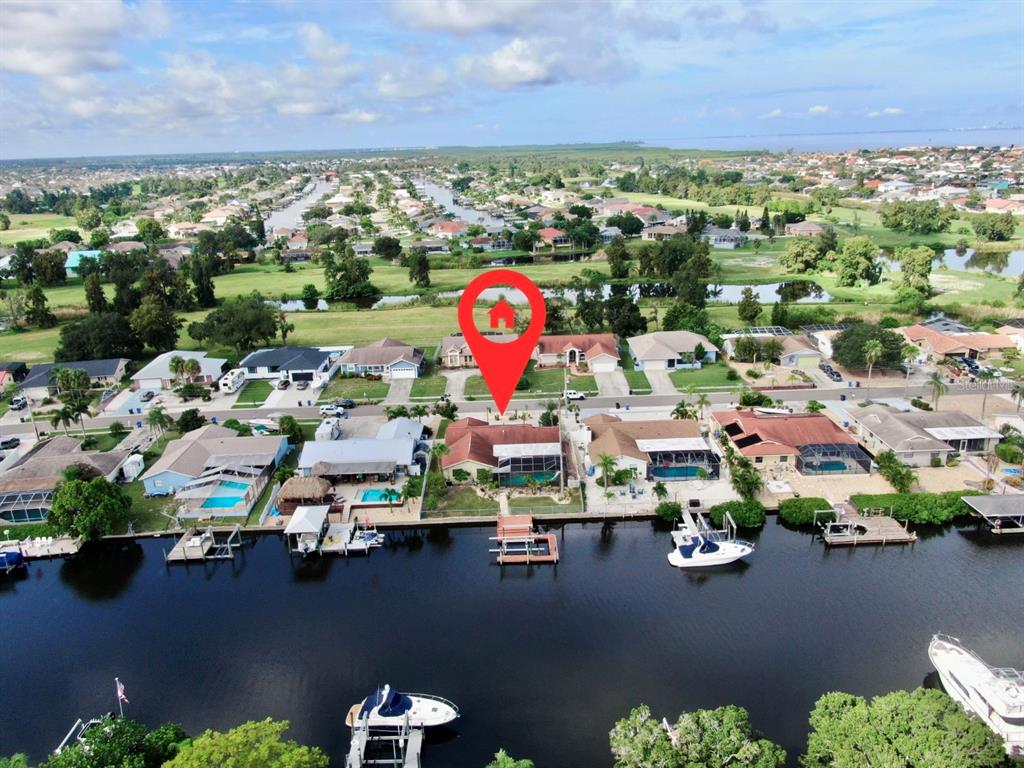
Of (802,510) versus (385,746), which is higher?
(802,510)

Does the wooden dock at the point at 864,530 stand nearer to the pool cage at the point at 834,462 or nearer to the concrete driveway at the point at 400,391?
the pool cage at the point at 834,462

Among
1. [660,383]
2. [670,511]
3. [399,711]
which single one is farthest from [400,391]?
[399,711]

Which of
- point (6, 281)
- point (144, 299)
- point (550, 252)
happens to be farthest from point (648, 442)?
point (6, 281)

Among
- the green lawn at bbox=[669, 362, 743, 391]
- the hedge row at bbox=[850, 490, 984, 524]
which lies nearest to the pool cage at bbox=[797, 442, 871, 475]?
the hedge row at bbox=[850, 490, 984, 524]

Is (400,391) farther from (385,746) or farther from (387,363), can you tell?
(385,746)

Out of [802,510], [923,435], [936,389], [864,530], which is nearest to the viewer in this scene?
[864,530]

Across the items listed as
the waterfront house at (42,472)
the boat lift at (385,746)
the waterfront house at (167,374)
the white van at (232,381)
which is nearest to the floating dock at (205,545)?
the waterfront house at (42,472)
